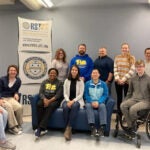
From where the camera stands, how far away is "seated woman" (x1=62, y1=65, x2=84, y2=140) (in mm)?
3787

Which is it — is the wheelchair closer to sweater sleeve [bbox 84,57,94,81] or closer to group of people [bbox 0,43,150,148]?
Result: group of people [bbox 0,43,150,148]

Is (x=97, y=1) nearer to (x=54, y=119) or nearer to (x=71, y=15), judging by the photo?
(x=71, y=15)

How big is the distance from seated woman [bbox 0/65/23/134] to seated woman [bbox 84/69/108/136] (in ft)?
3.78

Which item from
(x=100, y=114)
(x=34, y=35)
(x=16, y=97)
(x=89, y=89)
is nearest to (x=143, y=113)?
(x=100, y=114)

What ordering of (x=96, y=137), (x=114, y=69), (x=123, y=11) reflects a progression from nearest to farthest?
(x=96, y=137), (x=114, y=69), (x=123, y=11)

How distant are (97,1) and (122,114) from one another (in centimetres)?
269

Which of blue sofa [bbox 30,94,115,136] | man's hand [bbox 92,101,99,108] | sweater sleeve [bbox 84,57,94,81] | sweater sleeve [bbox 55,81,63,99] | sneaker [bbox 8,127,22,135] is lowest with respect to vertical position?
sneaker [bbox 8,127,22,135]

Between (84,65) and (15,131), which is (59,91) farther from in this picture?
(15,131)

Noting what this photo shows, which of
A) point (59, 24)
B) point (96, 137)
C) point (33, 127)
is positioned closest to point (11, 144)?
point (33, 127)

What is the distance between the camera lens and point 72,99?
4.12 meters

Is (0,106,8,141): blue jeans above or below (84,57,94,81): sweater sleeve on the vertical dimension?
below

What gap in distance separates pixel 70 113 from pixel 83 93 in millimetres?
461

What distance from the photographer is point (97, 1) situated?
5270mm

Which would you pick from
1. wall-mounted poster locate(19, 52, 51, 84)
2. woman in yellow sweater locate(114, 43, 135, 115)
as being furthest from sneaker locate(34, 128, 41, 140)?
woman in yellow sweater locate(114, 43, 135, 115)
